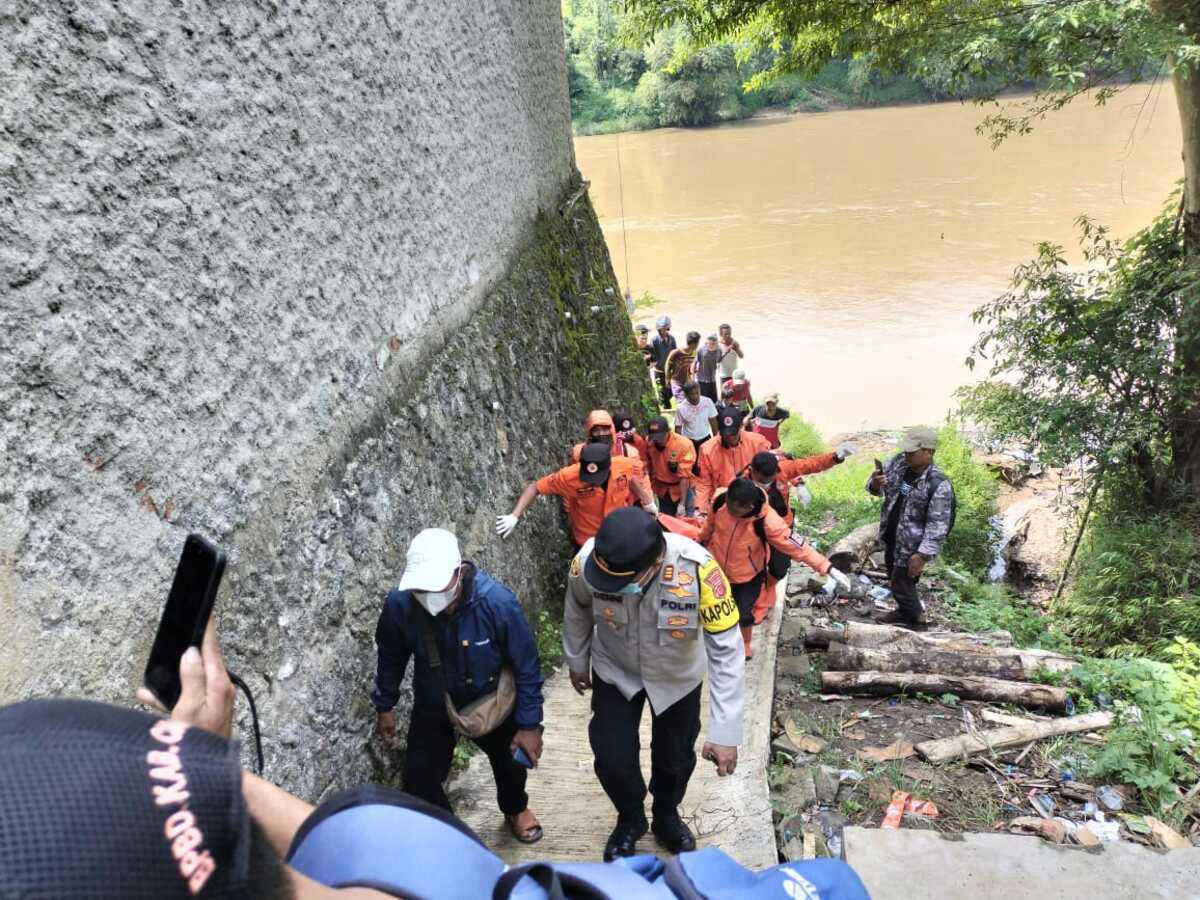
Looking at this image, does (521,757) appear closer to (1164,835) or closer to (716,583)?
(716,583)

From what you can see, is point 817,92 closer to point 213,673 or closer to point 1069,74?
point 1069,74

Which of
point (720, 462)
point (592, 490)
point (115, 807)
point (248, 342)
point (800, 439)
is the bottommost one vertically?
point (800, 439)

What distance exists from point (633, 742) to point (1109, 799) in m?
2.25

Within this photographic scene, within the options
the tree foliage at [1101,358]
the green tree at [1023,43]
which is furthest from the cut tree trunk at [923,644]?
the green tree at [1023,43]

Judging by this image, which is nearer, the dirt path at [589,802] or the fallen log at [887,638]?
the dirt path at [589,802]

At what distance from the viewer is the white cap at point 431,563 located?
267 centimetres

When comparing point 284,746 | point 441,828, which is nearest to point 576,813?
point 284,746

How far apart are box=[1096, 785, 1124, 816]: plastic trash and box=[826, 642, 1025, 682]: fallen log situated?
107 cm

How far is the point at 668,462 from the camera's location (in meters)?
6.38

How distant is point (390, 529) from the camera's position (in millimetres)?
3576

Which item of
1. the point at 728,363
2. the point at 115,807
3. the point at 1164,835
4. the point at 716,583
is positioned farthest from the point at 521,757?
the point at 728,363

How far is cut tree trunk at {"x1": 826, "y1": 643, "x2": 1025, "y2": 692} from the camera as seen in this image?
471cm

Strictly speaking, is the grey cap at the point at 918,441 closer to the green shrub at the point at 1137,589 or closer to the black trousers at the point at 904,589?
the black trousers at the point at 904,589

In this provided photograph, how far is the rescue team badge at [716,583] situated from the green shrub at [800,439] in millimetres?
8332
